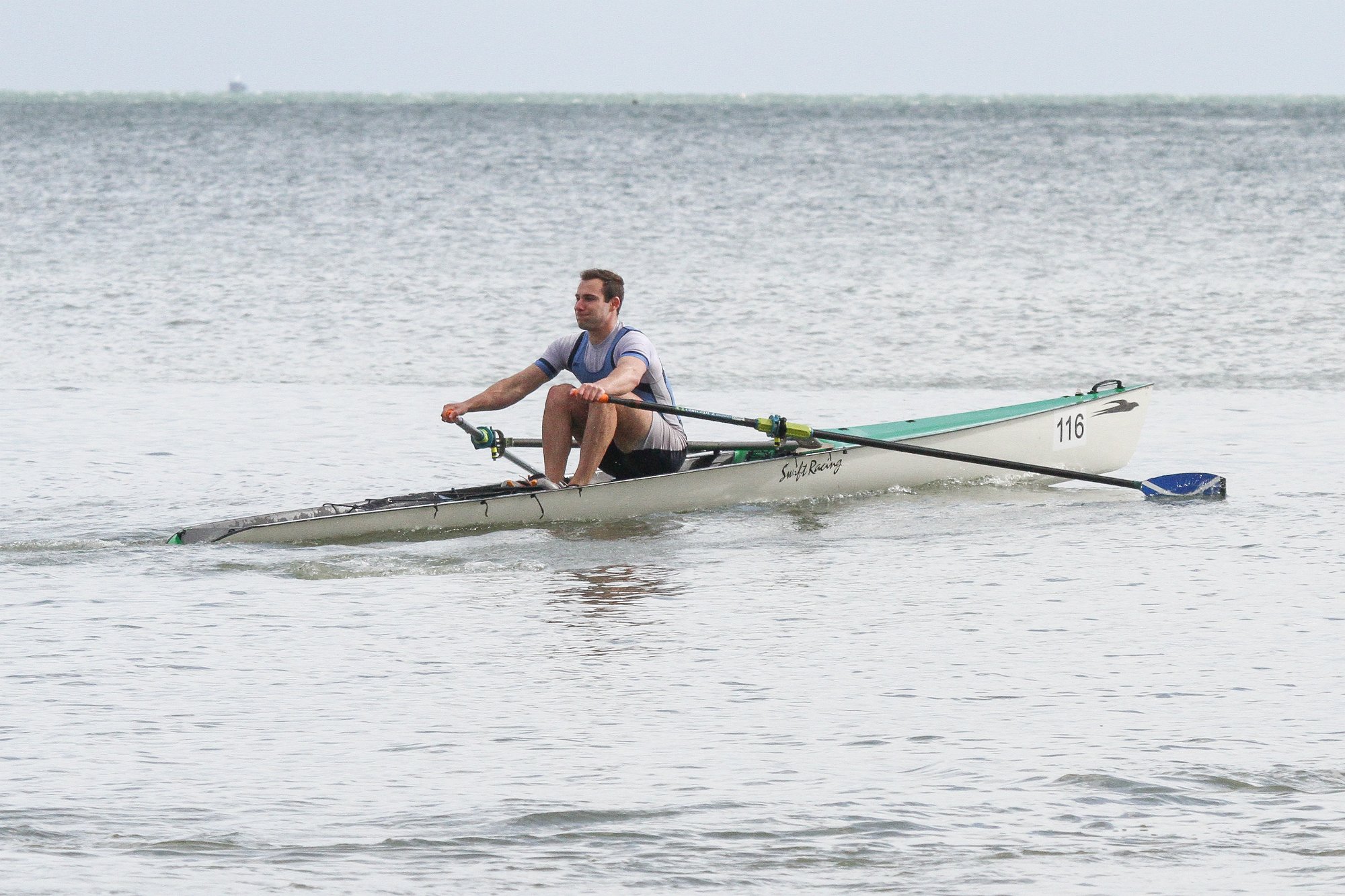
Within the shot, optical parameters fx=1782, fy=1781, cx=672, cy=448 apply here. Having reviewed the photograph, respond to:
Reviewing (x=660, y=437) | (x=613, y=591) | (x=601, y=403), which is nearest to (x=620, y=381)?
(x=601, y=403)

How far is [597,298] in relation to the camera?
943 centimetres

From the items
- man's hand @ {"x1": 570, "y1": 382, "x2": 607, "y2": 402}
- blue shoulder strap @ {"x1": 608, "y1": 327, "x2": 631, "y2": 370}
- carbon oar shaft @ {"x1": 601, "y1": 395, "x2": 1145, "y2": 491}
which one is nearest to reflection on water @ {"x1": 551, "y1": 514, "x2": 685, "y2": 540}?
carbon oar shaft @ {"x1": 601, "y1": 395, "x2": 1145, "y2": 491}

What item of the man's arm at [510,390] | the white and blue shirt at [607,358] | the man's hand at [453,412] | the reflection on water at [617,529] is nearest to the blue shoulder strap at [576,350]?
the white and blue shirt at [607,358]

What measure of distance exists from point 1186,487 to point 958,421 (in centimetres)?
146

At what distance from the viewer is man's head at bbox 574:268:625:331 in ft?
31.0

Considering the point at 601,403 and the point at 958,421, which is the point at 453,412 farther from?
the point at 958,421

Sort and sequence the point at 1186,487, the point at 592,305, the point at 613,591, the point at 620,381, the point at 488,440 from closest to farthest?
1. the point at 613,591
2. the point at 620,381
3. the point at 592,305
4. the point at 488,440
5. the point at 1186,487

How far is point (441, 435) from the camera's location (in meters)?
12.9

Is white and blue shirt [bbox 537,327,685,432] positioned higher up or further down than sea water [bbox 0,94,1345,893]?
higher up

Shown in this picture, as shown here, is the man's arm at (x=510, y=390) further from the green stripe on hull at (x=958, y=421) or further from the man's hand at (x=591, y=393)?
the green stripe on hull at (x=958, y=421)

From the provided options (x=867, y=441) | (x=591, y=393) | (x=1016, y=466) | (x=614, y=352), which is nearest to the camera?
(x=591, y=393)

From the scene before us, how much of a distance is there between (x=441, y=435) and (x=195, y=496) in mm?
2646

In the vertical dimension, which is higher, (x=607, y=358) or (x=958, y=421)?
(x=607, y=358)

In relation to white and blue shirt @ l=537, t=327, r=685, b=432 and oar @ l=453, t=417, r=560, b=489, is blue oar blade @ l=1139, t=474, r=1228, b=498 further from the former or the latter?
oar @ l=453, t=417, r=560, b=489
